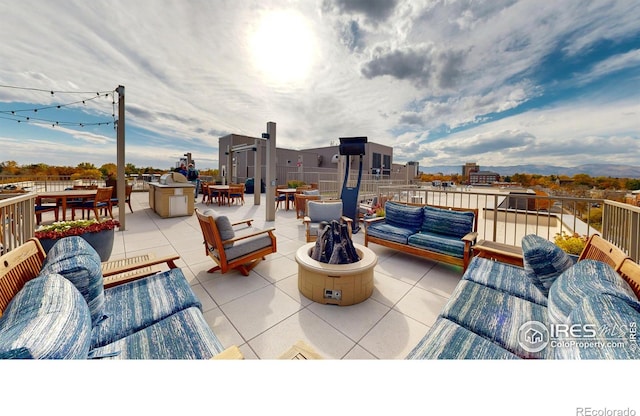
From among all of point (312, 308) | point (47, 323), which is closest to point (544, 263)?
point (312, 308)

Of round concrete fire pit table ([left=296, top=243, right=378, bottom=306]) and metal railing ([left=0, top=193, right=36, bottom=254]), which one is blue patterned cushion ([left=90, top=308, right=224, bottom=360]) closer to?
round concrete fire pit table ([left=296, top=243, right=378, bottom=306])

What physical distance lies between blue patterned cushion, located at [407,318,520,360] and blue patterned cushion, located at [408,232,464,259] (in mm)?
1927

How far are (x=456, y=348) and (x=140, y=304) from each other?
2.02 metres

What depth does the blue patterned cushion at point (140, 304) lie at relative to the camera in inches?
50.8

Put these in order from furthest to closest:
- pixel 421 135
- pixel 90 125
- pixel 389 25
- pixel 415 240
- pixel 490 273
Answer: pixel 421 135, pixel 90 125, pixel 389 25, pixel 415 240, pixel 490 273

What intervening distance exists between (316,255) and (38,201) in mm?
7068

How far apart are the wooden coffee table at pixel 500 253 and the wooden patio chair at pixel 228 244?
2.69m

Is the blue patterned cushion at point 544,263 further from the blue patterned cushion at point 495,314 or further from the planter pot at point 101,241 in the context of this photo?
the planter pot at point 101,241

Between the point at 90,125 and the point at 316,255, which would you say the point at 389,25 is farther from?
the point at 90,125

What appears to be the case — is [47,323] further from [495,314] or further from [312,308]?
[495,314]

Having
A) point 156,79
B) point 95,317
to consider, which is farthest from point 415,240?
point 156,79

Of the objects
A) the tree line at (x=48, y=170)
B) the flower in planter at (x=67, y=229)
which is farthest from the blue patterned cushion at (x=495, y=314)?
the tree line at (x=48, y=170)

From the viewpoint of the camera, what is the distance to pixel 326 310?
218 cm
